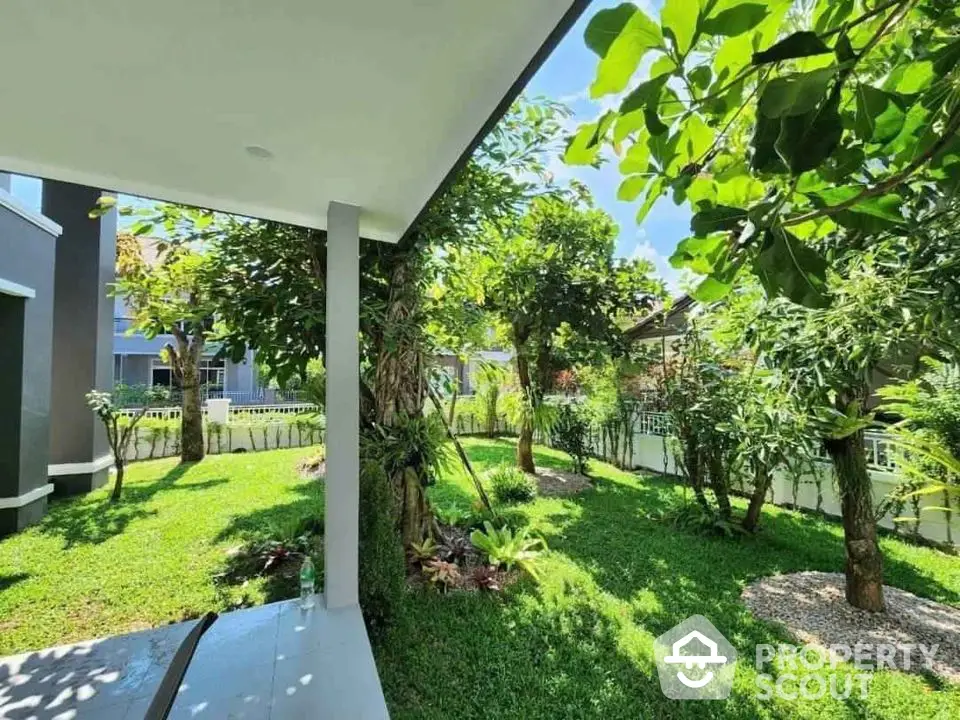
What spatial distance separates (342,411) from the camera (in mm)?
2508

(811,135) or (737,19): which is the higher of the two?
(737,19)

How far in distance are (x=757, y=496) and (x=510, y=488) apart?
2864 millimetres

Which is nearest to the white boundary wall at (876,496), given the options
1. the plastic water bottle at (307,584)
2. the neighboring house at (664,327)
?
the neighboring house at (664,327)

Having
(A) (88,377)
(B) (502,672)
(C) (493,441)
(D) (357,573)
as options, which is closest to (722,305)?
(B) (502,672)

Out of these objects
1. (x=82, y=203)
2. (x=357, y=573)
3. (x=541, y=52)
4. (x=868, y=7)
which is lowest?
(x=357, y=573)

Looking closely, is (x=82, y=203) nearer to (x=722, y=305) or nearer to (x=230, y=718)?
(x=230, y=718)

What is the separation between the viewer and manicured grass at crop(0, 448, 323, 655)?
3031 millimetres

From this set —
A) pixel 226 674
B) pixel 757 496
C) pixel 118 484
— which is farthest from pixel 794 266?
pixel 118 484

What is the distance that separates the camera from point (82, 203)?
6062 mm

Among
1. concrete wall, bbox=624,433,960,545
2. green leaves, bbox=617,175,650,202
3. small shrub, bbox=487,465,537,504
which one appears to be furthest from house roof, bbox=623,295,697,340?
green leaves, bbox=617,175,650,202

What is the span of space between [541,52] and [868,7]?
0.81 metres

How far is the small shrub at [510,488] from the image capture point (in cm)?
571

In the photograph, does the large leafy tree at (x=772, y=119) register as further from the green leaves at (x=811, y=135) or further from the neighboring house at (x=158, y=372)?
the neighboring house at (x=158, y=372)

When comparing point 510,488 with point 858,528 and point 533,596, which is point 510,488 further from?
point 858,528
